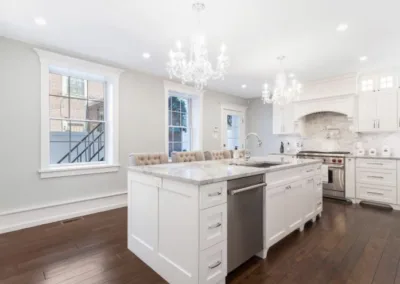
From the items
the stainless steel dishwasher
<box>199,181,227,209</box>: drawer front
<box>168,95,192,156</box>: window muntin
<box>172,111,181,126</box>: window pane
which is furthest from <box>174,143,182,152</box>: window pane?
<box>199,181,227,209</box>: drawer front

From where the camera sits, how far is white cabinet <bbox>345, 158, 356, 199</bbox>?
4.41 meters

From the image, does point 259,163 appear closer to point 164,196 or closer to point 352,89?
point 164,196

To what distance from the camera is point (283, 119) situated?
5.87 m

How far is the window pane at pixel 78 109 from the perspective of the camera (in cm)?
378

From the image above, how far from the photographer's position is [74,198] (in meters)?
3.59

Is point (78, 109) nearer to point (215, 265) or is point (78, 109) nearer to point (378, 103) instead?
point (215, 265)

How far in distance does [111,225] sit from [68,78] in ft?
8.34

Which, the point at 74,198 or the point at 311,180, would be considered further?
the point at 74,198

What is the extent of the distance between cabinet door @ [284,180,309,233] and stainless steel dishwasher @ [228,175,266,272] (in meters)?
0.57

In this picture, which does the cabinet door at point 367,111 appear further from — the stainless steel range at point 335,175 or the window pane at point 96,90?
the window pane at point 96,90

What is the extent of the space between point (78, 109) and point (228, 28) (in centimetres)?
285

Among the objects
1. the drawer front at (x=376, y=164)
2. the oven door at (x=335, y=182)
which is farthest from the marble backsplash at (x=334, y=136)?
the oven door at (x=335, y=182)

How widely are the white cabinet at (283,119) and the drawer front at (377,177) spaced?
5.80 feet

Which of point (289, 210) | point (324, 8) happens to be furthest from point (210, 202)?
point (324, 8)
